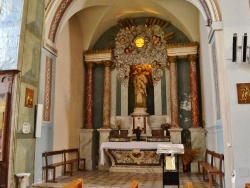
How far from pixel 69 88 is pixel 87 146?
1.97 m

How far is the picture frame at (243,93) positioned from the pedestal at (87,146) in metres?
5.02

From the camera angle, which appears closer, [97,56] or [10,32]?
[10,32]

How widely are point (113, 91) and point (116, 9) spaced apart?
273 centimetres

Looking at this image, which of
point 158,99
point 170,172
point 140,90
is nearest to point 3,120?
point 170,172

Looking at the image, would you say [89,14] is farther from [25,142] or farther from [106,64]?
[25,142]

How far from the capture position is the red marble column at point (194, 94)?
315 inches

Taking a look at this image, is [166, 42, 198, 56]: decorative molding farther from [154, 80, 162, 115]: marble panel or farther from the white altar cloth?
the white altar cloth

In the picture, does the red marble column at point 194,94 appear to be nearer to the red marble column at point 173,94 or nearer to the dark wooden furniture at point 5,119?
the red marble column at point 173,94

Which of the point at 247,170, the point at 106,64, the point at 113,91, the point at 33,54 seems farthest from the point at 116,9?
the point at 247,170

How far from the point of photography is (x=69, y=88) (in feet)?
26.2

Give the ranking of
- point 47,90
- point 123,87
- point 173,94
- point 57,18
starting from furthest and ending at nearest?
point 123,87
point 173,94
point 57,18
point 47,90

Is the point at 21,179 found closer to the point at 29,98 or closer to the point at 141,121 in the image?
the point at 29,98

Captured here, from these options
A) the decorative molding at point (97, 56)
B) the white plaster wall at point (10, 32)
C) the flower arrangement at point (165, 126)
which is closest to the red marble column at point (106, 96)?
the decorative molding at point (97, 56)

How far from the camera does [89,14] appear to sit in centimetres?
866
